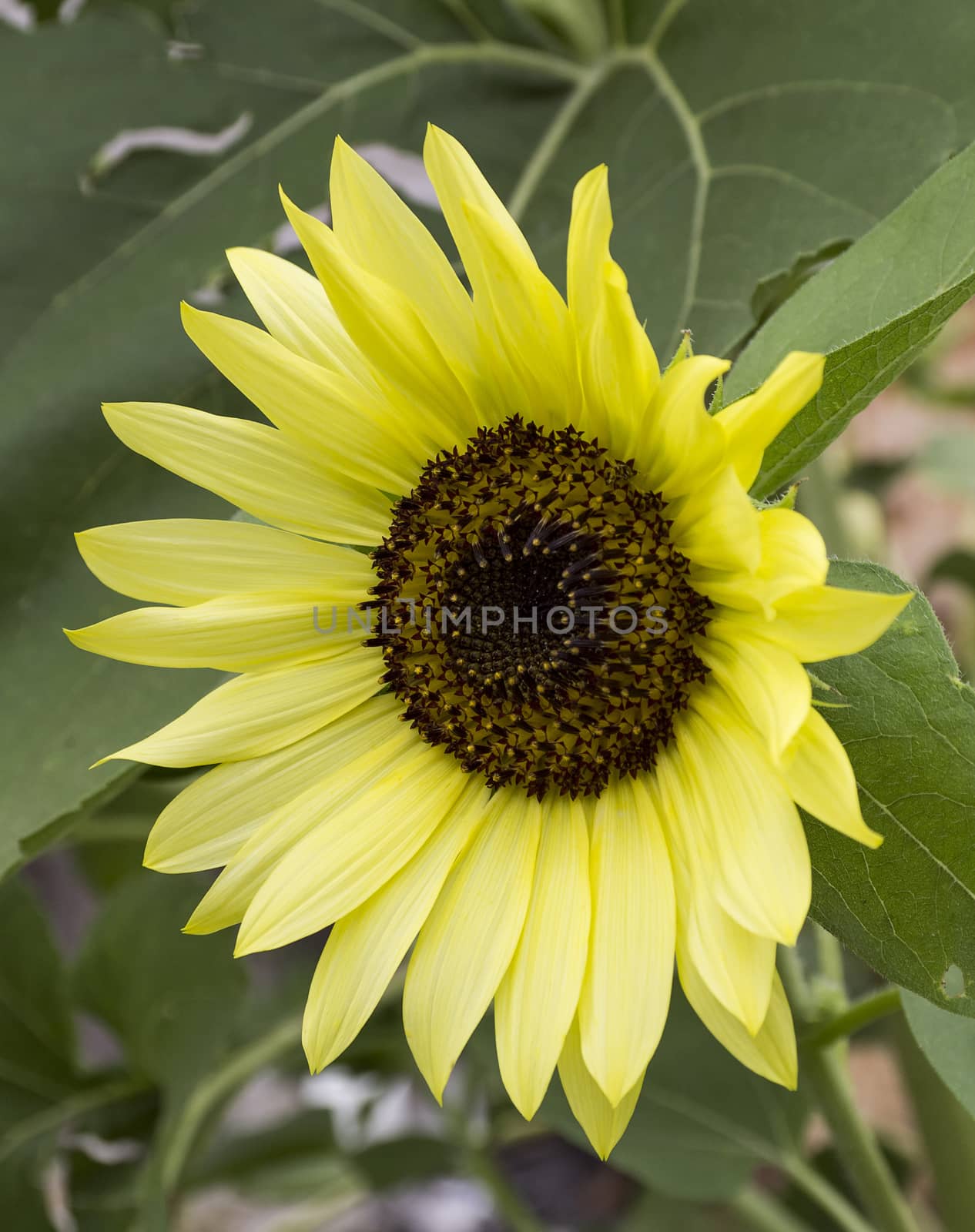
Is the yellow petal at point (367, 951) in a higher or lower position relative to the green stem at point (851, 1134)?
higher

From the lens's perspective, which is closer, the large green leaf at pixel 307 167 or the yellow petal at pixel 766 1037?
the yellow petal at pixel 766 1037

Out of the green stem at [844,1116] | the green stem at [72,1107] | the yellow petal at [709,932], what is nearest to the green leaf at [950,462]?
the green stem at [844,1116]

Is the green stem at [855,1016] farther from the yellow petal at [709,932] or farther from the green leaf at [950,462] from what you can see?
the green leaf at [950,462]

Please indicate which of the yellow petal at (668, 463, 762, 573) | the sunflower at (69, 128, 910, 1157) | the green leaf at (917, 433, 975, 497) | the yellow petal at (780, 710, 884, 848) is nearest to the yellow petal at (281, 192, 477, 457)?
the sunflower at (69, 128, 910, 1157)

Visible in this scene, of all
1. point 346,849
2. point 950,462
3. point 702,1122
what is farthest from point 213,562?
point 950,462

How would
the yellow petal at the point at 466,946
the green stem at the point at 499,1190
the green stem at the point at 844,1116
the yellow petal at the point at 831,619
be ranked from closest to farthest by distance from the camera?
the yellow petal at the point at 831,619, the yellow petal at the point at 466,946, the green stem at the point at 844,1116, the green stem at the point at 499,1190

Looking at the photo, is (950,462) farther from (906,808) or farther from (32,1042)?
(32,1042)

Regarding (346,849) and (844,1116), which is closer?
(346,849)

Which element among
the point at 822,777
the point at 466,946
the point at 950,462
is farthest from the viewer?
the point at 950,462
